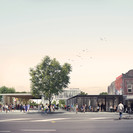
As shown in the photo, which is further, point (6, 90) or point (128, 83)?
point (6, 90)

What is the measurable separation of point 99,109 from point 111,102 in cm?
253

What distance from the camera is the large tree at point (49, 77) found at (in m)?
52.9

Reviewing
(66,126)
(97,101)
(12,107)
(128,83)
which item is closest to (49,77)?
(97,101)

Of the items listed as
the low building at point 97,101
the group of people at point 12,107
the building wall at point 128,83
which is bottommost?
the group of people at point 12,107

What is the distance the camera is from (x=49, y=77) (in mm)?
52375

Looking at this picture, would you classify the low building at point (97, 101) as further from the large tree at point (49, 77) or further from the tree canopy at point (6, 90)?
the tree canopy at point (6, 90)

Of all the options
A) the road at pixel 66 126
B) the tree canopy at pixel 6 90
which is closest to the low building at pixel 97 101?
the road at pixel 66 126

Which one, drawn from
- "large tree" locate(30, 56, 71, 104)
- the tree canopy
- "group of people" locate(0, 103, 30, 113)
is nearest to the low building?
"large tree" locate(30, 56, 71, 104)

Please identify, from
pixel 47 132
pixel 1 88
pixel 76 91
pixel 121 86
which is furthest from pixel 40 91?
pixel 76 91

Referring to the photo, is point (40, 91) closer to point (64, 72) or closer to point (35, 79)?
point (35, 79)

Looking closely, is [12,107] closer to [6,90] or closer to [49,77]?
[49,77]

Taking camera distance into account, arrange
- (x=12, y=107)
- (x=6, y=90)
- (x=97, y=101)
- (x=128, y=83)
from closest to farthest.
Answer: (x=97, y=101)
(x=12, y=107)
(x=128, y=83)
(x=6, y=90)

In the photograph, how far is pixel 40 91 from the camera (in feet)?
179

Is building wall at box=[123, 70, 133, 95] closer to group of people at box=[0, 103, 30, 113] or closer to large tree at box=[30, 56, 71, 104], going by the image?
large tree at box=[30, 56, 71, 104]
